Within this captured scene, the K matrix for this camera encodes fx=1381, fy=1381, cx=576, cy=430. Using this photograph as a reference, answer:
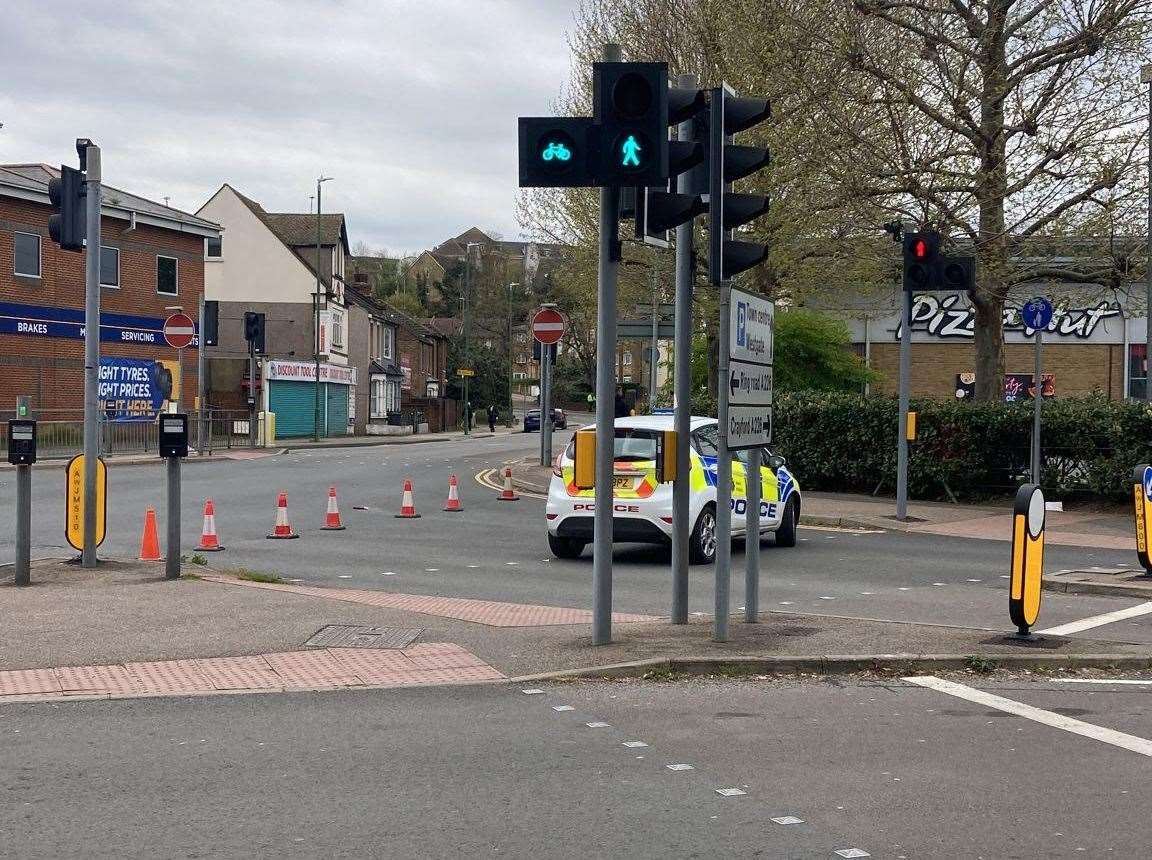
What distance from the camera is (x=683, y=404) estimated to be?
32.2 ft

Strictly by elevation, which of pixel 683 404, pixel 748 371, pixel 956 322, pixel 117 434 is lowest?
pixel 117 434

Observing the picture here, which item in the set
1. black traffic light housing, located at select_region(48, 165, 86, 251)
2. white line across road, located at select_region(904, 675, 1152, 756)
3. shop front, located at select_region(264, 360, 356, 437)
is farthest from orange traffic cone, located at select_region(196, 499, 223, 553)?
shop front, located at select_region(264, 360, 356, 437)

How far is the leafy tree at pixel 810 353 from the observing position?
3562 centimetres

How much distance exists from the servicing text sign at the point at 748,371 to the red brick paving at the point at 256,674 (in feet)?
7.49

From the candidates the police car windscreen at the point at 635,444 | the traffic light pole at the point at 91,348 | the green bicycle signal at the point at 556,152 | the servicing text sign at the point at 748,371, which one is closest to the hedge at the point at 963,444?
the police car windscreen at the point at 635,444

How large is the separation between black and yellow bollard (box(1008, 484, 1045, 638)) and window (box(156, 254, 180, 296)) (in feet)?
133

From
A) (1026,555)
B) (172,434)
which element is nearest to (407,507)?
(172,434)

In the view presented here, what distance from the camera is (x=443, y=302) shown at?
380ft

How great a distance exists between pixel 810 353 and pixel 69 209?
25.7 metres

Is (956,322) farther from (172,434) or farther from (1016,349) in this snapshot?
(172,434)

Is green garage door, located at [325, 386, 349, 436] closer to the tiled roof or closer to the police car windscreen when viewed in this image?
the tiled roof

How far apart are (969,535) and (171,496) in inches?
462

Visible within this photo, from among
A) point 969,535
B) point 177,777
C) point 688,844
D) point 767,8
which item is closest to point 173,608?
point 177,777

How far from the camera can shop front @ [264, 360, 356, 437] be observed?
5697 centimetres
